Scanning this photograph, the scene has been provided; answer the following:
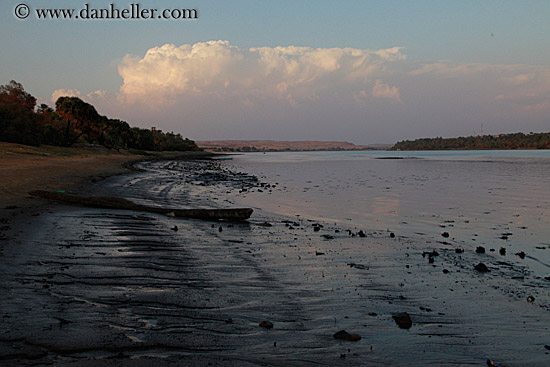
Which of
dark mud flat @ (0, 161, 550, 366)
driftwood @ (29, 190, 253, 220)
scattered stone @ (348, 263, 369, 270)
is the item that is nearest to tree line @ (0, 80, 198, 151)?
driftwood @ (29, 190, 253, 220)

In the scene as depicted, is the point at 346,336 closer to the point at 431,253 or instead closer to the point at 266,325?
the point at 266,325

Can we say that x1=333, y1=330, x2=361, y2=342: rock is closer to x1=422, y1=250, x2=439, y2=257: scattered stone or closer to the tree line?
x1=422, y1=250, x2=439, y2=257: scattered stone

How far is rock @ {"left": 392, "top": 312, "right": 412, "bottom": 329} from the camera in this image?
21.2ft

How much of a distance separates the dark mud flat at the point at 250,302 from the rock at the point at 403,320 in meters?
0.10

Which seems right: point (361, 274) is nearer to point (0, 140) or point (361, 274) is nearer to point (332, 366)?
point (332, 366)

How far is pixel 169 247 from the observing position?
1137 centimetres

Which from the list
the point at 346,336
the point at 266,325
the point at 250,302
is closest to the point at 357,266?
the point at 250,302

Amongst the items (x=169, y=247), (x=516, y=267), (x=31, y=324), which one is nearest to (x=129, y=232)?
(x=169, y=247)

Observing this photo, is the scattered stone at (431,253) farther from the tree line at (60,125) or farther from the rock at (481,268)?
the tree line at (60,125)

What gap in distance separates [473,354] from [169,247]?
829 cm

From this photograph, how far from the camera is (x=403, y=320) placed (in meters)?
6.57

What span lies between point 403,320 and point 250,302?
273cm

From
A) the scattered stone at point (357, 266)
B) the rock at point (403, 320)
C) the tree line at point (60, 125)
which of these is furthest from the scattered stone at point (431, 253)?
the tree line at point (60, 125)

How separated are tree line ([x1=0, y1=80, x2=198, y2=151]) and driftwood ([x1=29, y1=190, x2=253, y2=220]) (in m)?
50.9
